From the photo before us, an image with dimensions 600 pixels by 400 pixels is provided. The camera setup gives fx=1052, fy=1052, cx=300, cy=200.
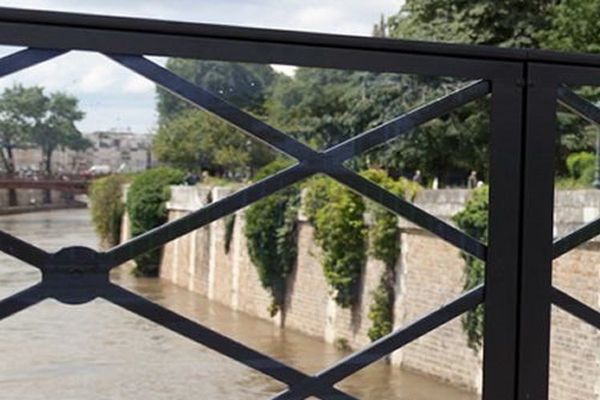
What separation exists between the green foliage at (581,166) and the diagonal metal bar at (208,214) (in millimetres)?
500

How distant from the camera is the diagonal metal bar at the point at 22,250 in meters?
1.40

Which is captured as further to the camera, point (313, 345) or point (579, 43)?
point (579, 43)

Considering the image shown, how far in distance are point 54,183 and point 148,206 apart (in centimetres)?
14

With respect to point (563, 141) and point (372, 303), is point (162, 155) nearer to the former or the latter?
point (372, 303)

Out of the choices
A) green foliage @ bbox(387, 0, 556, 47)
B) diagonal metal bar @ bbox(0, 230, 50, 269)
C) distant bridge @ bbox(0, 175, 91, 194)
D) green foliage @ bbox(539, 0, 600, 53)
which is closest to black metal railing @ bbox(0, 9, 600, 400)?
diagonal metal bar @ bbox(0, 230, 50, 269)

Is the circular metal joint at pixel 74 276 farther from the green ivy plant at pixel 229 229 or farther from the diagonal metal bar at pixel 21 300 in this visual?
the green ivy plant at pixel 229 229

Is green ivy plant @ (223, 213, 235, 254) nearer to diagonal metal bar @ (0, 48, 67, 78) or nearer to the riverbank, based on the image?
the riverbank

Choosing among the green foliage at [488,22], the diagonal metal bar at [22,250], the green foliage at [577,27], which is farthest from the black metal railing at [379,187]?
the green foliage at [488,22]

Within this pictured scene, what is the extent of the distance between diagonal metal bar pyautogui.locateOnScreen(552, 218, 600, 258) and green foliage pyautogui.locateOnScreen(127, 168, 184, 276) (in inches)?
24.4

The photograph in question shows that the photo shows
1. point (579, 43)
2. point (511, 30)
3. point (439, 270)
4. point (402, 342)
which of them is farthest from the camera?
point (511, 30)

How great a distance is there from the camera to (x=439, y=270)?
1.96 m

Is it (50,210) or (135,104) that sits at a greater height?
(135,104)

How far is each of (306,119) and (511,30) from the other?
19.6 m

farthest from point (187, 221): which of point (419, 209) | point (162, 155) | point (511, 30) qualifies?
point (511, 30)
